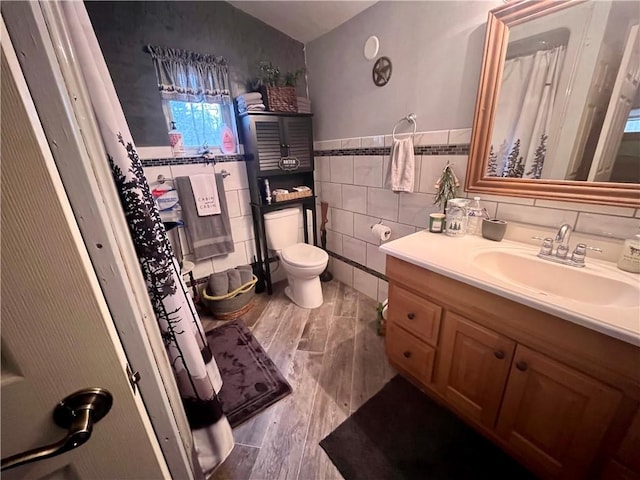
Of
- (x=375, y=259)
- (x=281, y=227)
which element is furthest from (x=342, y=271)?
(x=281, y=227)

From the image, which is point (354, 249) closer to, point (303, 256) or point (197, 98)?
point (303, 256)

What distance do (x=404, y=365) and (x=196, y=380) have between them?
41.7 inches

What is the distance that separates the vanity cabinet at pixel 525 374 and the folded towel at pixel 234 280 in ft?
4.34

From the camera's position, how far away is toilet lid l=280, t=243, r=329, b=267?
6.64ft

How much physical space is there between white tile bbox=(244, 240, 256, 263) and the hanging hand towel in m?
0.43

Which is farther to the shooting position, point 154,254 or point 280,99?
point 280,99

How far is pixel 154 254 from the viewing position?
830 mm

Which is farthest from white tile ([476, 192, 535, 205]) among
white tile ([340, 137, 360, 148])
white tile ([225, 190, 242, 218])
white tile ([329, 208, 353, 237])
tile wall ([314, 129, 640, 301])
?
white tile ([225, 190, 242, 218])

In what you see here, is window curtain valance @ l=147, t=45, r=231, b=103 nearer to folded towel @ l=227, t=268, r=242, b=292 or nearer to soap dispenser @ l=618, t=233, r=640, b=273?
folded towel @ l=227, t=268, r=242, b=292

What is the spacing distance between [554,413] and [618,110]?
1.11m

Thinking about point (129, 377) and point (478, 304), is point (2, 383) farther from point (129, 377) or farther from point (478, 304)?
point (478, 304)

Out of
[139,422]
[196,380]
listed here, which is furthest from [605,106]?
[196,380]

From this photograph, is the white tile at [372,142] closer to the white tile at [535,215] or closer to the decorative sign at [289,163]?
the decorative sign at [289,163]

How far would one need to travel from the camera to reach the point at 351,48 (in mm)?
1866
